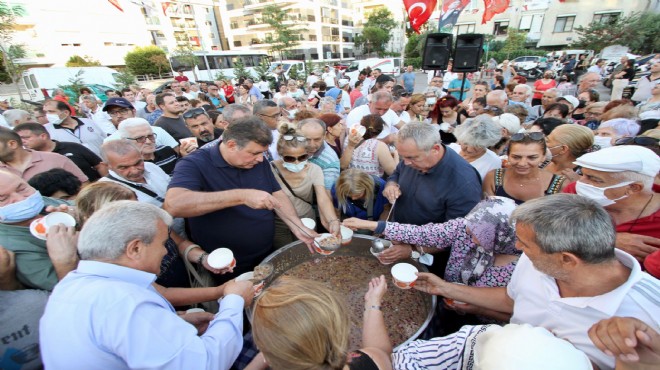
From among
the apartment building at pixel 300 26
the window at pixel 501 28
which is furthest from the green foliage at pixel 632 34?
the apartment building at pixel 300 26

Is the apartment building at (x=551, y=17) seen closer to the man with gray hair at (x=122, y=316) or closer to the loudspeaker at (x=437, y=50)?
the loudspeaker at (x=437, y=50)

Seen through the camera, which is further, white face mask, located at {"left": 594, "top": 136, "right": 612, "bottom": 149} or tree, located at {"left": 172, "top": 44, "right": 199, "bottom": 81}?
tree, located at {"left": 172, "top": 44, "right": 199, "bottom": 81}

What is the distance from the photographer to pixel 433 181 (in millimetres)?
2186

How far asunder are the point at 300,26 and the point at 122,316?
151ft

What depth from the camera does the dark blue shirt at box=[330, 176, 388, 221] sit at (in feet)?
8.71

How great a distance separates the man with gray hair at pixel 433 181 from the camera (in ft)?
6.77

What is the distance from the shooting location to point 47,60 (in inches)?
1096

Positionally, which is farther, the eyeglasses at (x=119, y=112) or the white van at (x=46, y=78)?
the white van at (x=46, y=78)

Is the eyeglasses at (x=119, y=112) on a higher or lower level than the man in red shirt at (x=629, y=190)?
higher

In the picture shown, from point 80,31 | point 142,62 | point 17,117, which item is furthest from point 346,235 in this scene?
point 80,31

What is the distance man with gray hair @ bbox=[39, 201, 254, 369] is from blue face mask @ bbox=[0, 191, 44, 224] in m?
0.78

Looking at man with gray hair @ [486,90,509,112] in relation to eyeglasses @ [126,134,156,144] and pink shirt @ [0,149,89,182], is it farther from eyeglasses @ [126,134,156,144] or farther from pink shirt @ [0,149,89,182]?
pink shirt @ [0,149,89,182]

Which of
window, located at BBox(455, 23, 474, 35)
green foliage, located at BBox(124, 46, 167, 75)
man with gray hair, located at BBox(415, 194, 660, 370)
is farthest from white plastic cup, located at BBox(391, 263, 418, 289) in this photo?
window, located at BBox(455, 23, 474, 35)

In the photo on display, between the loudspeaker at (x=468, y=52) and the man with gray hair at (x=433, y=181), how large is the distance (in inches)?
247
